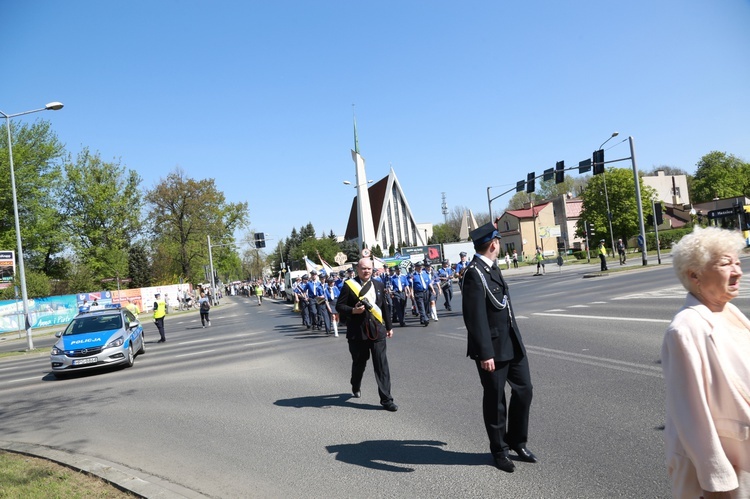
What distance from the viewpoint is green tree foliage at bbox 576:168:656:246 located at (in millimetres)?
66375

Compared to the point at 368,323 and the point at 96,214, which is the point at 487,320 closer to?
the point at 368,323

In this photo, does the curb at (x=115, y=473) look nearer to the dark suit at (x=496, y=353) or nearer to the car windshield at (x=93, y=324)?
the dark suit at (x=496, y=353)

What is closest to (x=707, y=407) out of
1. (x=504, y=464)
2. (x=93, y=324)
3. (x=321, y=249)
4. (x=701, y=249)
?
(x=701, y=249)

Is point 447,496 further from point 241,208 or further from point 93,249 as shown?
point 241,208

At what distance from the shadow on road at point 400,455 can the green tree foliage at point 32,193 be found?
4820 centimetres

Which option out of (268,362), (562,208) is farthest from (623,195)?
(268,362)

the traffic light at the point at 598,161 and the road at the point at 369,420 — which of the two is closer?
the road at the point at 369,420

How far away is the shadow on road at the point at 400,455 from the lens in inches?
194

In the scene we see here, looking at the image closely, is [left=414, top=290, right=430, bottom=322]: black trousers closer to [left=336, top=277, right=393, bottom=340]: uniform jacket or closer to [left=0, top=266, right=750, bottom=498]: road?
[left=0, top=266, right=750, bottom=498]: road

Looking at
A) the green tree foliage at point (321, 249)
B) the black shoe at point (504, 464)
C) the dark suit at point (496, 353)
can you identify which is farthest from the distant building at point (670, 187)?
the black shoe at point (504, 464)

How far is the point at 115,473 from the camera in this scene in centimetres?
533

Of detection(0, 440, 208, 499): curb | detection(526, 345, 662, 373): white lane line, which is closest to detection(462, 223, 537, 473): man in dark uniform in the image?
detection(0, 440, 208, 499): curb

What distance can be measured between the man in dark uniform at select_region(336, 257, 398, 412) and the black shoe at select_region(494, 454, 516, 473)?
228cm

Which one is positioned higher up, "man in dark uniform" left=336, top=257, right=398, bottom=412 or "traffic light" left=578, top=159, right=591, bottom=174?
"traffic light" left=578, top=159, right=591, bottom=174
